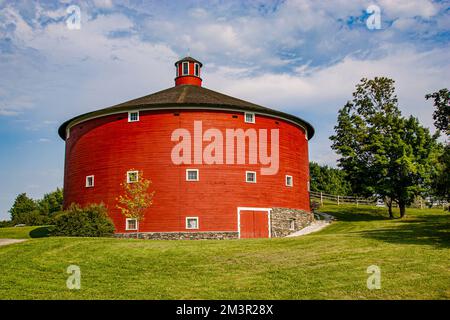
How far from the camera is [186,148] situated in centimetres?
3131

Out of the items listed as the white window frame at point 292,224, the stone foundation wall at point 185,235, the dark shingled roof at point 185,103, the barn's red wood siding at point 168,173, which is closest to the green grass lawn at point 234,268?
the stone foundation wall at point 185,235

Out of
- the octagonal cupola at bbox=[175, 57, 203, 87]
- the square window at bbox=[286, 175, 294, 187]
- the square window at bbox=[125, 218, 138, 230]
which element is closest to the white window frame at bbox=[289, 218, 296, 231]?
the square window at bbox=[286, 175, 294, 187]

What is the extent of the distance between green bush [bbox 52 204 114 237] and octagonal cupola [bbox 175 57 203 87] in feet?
50.6

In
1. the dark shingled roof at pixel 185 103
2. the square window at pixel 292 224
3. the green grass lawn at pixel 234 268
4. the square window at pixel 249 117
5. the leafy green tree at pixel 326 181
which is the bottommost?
the green grass lawn at pixel 234 268

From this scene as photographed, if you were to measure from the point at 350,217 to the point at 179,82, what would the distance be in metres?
18.5

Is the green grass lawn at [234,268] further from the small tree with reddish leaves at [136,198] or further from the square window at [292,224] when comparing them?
the square window at [292,224]

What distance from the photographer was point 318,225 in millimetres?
37469

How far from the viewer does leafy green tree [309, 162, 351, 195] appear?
83188 mm

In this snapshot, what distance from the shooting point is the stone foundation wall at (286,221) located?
32.8 m

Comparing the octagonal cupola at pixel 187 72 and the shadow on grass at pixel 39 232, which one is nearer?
the shadow on grass at pixel 39 232

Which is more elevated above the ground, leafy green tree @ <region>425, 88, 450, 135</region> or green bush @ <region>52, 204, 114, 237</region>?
leafy green tree @ <region>425, 88, 450, 135</region>

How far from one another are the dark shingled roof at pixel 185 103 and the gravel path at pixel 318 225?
24.7 ft

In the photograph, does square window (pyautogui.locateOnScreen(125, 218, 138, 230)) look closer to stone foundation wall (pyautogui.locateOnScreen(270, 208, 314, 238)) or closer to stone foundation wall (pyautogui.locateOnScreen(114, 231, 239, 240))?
stone foundation wall (pyautogui.locateOnScreen(114, 231, 239, 240))

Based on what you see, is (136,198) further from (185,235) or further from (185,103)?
(185,103)
